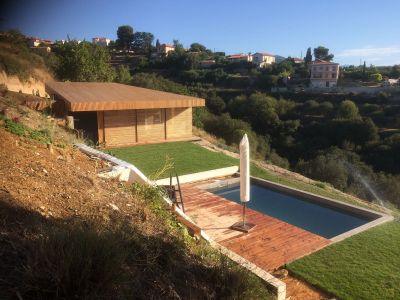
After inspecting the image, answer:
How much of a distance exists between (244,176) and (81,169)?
114 inches

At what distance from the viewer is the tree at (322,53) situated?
297ft

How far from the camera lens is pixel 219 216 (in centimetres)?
778

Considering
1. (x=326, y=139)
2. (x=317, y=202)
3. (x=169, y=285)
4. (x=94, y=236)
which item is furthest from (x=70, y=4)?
(x=326, y=139)

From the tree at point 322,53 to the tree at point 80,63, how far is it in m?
76.5

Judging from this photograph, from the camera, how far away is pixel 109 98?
14.8m

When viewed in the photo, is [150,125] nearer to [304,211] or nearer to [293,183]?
[293,183]

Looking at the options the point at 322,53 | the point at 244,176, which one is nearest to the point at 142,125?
the point at 244,176

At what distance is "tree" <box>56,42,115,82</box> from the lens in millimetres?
25797

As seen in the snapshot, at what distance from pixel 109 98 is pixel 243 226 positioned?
383 inches

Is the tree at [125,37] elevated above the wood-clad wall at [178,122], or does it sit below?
above

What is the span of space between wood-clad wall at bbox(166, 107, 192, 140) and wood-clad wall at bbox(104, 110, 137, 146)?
1.84 m

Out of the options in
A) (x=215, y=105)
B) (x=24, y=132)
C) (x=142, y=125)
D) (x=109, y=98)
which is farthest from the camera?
(x=215, y=105)

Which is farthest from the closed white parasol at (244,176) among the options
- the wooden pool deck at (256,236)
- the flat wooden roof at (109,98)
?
the flat wooden roof at (109,98)

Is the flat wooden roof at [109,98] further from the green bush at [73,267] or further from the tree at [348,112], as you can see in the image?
the tree at [348,112]
